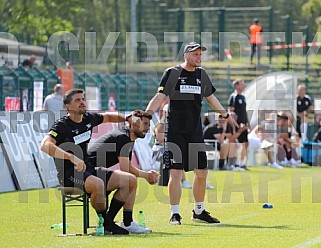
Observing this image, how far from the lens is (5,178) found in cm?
1702

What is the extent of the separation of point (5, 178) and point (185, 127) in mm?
5357

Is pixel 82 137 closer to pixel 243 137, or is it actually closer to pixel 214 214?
pixel 214 214

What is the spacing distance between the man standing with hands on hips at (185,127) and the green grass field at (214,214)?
46 centimetres

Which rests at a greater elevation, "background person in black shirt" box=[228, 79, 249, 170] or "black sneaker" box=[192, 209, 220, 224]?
"background person in black shirt" box=[228, 79, 249, 170]

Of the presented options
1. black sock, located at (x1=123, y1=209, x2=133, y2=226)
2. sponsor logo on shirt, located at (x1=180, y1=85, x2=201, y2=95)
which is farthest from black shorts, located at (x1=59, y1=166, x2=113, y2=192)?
sponsor logo on shirt, located at (x1=180, y1=85, x2=201, y2=95)

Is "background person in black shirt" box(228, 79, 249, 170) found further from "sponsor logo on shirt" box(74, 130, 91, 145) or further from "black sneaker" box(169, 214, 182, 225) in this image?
"sponsor logo on shirt" box(74, 130, 91, 145)

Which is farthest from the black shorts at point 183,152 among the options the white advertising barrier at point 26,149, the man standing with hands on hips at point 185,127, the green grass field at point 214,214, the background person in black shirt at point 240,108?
the background person in black shirt at point 240,108

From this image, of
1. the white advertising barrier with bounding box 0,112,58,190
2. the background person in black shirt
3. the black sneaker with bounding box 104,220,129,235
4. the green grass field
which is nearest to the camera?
the green grass field

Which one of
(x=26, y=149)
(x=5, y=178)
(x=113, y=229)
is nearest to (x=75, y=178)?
(x=113, y=229)

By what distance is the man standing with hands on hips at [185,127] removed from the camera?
12.7 m

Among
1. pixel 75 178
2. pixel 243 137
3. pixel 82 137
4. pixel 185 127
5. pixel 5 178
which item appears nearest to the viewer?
pixel 75 178

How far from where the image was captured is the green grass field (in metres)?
10.6

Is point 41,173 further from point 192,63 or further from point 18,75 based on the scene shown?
point 192,63

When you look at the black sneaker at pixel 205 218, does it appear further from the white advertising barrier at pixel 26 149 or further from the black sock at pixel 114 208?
the white advertising barrier at pixel 26 149
